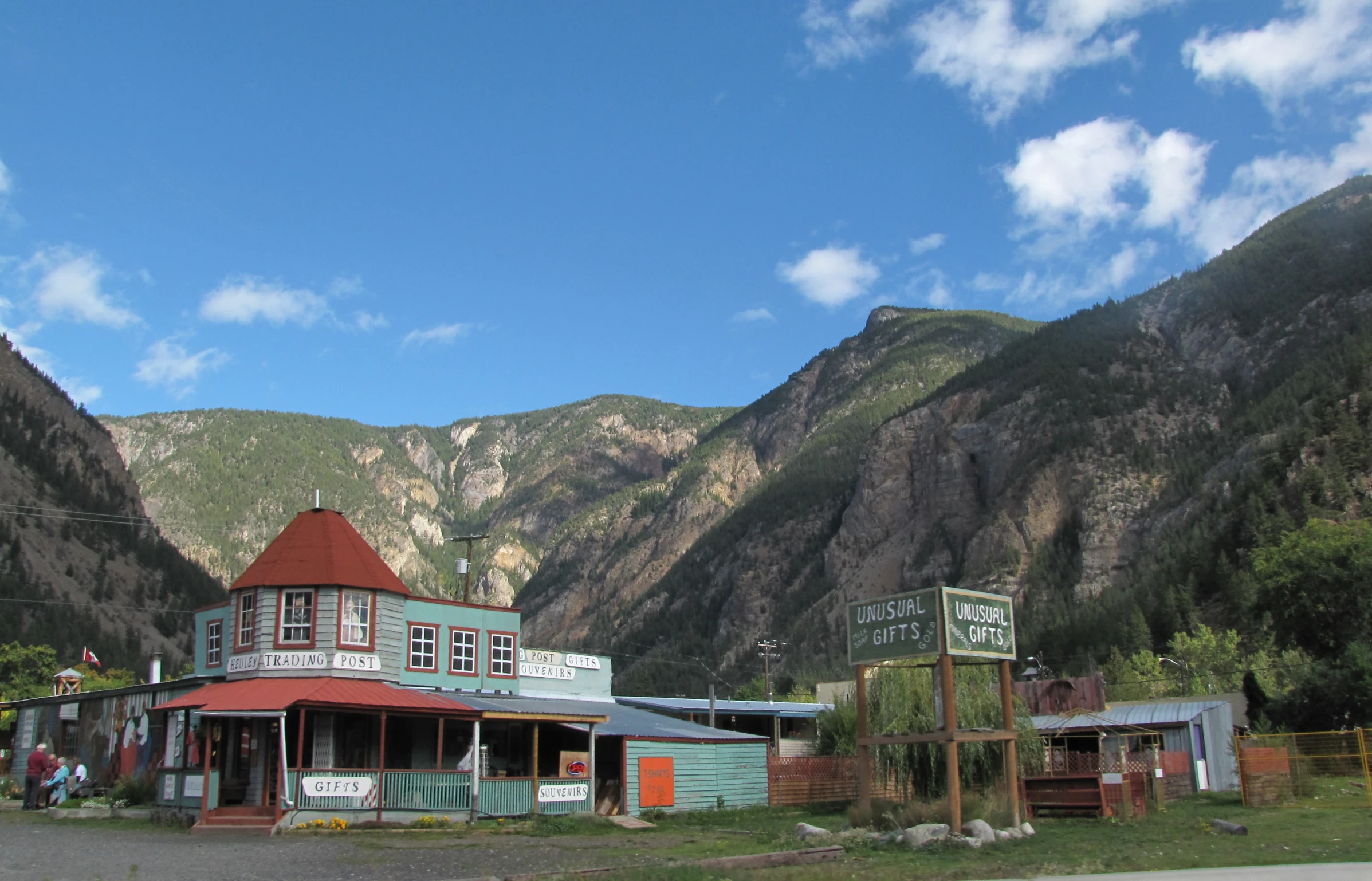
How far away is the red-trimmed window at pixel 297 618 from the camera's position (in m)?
30.0

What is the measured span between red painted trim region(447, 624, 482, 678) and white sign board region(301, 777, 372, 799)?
24.5ft

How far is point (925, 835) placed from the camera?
20.9 metres

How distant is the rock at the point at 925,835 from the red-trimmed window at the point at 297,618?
16.7 metres

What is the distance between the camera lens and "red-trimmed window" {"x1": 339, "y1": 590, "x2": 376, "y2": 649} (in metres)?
30.4

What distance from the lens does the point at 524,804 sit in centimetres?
2930

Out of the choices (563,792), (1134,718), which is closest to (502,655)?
(563,792)

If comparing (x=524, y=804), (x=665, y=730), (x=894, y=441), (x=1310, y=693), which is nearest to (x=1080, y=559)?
(x=894, y=441)

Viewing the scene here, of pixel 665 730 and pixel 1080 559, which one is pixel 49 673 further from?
pixel 1080 559

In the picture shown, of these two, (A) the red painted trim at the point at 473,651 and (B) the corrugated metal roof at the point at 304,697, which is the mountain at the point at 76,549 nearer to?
(A) the red painted trim at the point at 473,651

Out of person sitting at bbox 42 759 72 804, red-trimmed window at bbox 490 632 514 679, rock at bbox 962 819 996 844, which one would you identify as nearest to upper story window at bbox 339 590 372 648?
red-trimmed window at bbox 490 632 514 679

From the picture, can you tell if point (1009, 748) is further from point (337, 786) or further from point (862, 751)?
point (337, 786)

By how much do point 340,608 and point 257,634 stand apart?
2256 mm

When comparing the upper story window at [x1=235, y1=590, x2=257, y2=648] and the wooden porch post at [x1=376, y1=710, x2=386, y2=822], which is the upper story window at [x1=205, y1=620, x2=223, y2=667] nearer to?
the upper story window at [x1=235, y1=590, x2=257, y2=648]

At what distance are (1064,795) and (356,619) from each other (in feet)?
61.8
